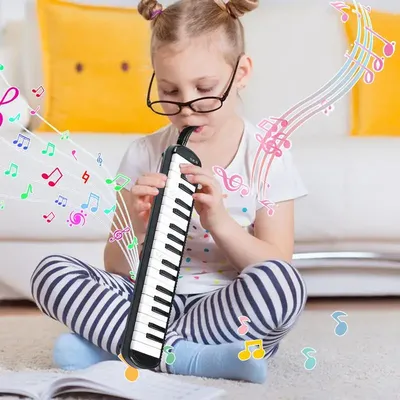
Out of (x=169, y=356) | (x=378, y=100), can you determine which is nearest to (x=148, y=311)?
(x=169, y=356)

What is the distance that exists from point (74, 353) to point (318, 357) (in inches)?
11.8

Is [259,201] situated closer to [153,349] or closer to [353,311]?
[153,349]

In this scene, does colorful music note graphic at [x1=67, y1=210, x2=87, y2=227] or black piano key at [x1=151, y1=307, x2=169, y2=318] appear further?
colorful music note graphic at [x1=67, y1=210, x2=87, y2=227]

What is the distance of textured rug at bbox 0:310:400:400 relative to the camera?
0.83m

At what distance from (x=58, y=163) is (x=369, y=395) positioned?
0.67 meters

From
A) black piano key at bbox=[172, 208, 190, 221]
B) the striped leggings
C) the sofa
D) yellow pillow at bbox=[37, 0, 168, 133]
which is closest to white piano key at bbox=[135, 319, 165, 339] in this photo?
black piano key at bbox=[172, 208, 190, 221]

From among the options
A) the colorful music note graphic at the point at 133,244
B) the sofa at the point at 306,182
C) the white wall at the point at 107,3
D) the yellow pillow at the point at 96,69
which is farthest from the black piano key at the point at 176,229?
the white wall at the point at 107,3

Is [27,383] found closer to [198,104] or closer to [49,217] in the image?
[198,104]

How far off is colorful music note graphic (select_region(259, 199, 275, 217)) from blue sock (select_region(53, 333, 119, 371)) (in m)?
0.25

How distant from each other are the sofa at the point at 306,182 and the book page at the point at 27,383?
0.45 meters

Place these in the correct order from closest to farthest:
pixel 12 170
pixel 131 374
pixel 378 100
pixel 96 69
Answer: pixel 131 374 → pixel 12 170 → pixel 378 100 → pixel 96 69

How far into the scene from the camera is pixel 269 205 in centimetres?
97

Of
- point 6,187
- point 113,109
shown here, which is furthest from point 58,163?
point 113,109

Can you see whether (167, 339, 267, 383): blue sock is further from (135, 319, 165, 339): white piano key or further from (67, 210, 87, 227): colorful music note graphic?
(67, 210, 87, 227): colorful music note graphic
